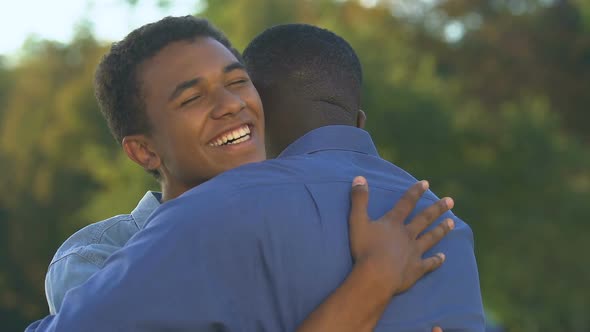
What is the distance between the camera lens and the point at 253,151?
3.30 meters

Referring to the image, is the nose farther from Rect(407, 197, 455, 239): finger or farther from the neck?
Rect(407, 197, 455, 239): finger

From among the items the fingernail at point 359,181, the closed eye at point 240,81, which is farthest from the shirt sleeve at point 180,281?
the closed eye at point 240,81

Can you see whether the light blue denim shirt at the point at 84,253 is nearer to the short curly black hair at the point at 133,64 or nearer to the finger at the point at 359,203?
the short curly black hair at the point at 133,64

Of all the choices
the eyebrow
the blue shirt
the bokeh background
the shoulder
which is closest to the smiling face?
the eyebrow

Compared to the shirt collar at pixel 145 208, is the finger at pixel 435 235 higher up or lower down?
lower down

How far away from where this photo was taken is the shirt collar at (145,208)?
3371 millimetres

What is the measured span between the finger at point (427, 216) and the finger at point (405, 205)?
1.3 inches

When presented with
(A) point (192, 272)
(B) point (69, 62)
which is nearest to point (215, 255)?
(A) point (192, 272)

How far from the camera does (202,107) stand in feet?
10.7

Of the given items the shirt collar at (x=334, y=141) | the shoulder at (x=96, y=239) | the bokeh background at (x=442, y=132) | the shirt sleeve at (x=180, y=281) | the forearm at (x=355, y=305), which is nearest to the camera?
the shirt sleeve at (x=180, y=281)

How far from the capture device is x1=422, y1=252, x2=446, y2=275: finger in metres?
2.71

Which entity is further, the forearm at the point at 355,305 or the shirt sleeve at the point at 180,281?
the forearm at the point at 355,305

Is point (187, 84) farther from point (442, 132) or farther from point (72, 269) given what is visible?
point (442, 132)

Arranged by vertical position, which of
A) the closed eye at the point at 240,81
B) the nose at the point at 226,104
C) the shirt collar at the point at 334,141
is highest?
the closed eye at the point at 240,81
